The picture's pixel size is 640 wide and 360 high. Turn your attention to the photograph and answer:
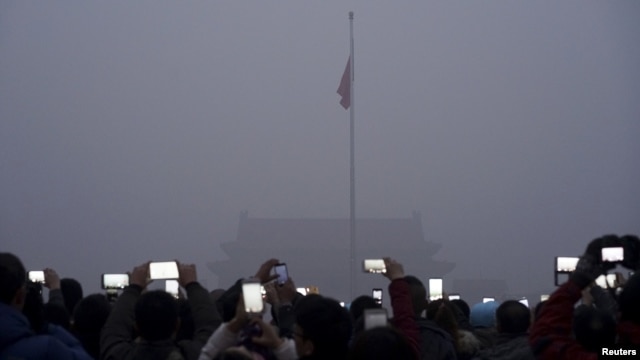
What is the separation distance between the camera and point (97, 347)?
5.34m

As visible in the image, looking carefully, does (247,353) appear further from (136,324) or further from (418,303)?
(418,303)

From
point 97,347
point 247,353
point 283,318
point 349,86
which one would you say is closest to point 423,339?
point 283,318

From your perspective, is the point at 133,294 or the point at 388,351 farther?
the point at 133,294

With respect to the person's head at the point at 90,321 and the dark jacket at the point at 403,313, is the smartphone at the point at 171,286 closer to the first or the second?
the person's head at the point at 90,321

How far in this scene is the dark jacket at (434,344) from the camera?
5199mm

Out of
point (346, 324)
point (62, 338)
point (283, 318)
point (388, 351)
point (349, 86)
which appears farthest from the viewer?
point (349, 86)

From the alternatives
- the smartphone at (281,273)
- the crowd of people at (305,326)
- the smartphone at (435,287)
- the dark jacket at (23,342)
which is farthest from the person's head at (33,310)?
the smartphone at (435,287)

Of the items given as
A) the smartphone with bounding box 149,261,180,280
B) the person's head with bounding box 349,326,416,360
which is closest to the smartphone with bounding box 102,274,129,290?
the smartphone with bounding box 149,261,180,280

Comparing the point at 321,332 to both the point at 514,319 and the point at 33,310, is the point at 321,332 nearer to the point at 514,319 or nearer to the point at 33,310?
the point at 33,310

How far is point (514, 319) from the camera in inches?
204

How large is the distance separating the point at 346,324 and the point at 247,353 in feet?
1.36

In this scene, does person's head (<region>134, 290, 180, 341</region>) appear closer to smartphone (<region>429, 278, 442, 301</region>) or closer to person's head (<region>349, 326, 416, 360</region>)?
Result: person's head (<region>349, 326, 416, 360</region>)

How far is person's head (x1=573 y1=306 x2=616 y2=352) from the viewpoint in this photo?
12.9ft

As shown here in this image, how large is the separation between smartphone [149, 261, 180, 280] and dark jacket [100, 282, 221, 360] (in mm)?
569
